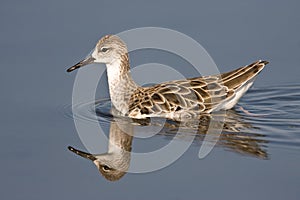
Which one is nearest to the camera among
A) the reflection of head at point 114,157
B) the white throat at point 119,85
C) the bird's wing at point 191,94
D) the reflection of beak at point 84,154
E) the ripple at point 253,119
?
the reflection of head at point 114,157

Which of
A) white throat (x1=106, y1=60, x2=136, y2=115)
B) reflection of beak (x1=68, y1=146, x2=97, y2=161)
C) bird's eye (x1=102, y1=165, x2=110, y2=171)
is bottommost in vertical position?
bird's eye (x1=102, y1=165, x2=110, y2=171)

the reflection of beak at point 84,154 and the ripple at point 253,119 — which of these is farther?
the ripple at point 253,119

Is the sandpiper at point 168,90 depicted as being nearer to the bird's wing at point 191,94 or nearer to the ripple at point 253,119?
the bird's wing at point 191,94

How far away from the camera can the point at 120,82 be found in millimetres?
11766

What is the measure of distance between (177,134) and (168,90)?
Result: 1100 millimetres

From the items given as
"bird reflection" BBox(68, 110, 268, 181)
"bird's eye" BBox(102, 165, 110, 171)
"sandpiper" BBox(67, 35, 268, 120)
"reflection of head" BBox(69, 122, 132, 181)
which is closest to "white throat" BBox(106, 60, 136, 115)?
"sandpiper" BBox(67, 35, 268, 120)

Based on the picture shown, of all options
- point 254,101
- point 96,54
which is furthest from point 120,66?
→ point 254,101

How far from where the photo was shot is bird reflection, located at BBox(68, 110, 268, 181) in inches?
384

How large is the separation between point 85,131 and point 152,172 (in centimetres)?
171

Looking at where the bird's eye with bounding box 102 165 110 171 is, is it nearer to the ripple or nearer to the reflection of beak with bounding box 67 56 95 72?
the ripple

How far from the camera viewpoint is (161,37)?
43.6 ft

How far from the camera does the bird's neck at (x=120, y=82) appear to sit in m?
11.6

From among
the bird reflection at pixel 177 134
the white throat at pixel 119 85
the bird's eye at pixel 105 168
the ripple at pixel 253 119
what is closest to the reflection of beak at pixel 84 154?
the bird reflection at pixel 177 134

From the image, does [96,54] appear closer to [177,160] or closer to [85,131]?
[85,131]
